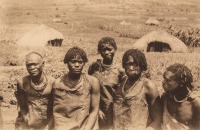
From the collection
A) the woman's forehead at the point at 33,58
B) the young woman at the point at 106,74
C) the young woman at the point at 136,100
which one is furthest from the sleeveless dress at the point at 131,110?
the woman's forehead at the point at 33,58

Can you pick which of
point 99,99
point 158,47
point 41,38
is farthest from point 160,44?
point 99,99

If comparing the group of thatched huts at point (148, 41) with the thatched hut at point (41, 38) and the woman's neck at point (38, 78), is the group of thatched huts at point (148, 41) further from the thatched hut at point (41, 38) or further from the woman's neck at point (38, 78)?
the woman's neck at point (38, 78)

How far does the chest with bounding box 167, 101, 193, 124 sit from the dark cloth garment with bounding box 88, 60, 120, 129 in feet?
2.51

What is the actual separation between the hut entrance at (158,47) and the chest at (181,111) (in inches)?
433

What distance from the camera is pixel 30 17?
23.9 m

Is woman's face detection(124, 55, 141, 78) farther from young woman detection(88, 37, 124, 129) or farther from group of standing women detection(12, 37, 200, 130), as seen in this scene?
young woman detection(88, 37, 124, 129)

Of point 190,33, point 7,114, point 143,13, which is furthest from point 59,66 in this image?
point 143,13

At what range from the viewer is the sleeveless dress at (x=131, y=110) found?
12.6 feet

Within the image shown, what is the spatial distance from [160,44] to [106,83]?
1043 cm

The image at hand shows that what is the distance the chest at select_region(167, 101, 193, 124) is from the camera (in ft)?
12.1

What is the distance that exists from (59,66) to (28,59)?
6222 mm

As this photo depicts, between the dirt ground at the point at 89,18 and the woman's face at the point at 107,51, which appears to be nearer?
the woman's face at the point at 107,51

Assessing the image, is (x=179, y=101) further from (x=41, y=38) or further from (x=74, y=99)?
(x=41, y=38)

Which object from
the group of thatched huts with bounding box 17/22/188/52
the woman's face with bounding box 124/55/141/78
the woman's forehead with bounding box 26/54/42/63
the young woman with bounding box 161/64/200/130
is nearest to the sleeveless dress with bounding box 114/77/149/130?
the woman's face with bounding box 124/55/141/78
